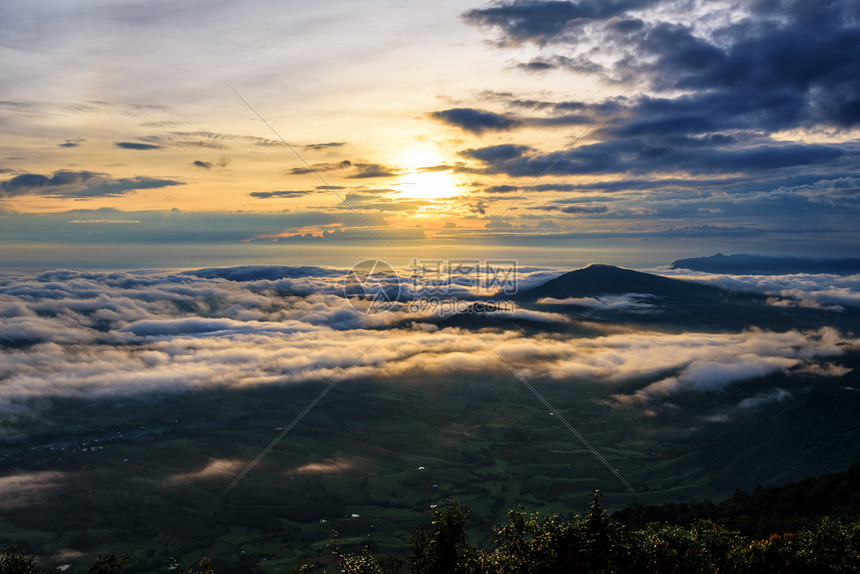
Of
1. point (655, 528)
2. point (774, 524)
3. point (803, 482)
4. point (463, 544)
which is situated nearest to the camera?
point (463, 544)

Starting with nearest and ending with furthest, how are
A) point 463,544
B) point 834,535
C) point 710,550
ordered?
point 463,544
point 710,550
point 834,535

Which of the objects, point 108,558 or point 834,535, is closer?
point 108,558

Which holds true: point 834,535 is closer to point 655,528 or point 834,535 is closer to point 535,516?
point 655,528

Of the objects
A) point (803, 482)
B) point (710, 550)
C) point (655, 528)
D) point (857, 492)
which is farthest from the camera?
point (803, 482)

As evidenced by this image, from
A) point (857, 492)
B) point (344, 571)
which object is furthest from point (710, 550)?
point (857, 492)

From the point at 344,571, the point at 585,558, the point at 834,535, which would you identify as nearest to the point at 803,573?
the point at 834,535

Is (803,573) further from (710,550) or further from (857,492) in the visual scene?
(857,492)

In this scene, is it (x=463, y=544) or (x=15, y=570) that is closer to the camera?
(x=15, y=570)

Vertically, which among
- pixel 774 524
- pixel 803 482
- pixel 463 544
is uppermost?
pixel 463 544

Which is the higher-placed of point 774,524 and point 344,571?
point 344,571
